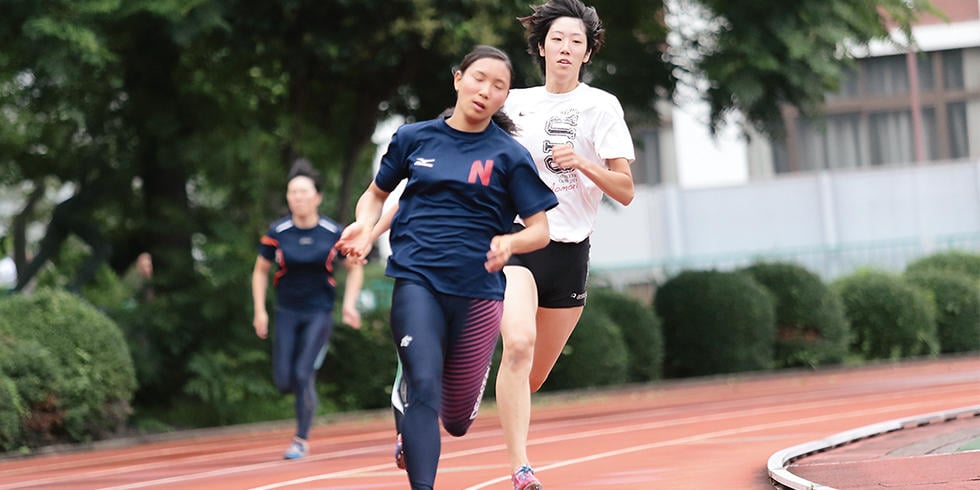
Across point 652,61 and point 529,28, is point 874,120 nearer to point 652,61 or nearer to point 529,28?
point 652,61

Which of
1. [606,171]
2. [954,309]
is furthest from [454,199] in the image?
[954,309]

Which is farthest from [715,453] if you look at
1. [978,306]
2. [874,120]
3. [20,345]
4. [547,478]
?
[874,120]

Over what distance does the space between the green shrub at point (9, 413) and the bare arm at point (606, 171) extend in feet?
27.6

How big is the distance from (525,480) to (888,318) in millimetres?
19990

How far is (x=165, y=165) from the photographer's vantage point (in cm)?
1870

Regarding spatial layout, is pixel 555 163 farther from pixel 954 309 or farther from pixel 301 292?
pixel 954 309

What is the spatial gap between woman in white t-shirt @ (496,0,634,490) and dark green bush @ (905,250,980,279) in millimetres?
21668

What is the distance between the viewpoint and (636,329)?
22.7 meters

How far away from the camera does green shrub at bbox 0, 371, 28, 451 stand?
48.4ft

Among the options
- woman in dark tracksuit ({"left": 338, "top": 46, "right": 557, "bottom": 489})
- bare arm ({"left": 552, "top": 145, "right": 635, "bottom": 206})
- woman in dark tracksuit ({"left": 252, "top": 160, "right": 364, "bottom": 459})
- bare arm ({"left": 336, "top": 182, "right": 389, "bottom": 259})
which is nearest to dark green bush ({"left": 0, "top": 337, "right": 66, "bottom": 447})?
woman in dark tracksuit ({"left": 252, "top": 160, "right": 364, "bottom": 459})

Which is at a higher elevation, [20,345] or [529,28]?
[529,28]

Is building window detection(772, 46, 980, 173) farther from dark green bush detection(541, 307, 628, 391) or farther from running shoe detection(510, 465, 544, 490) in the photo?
running shoe detection(510, 465, 544, 490)

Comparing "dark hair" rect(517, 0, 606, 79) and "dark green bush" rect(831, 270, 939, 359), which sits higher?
"dark hair" rect(517, 0, 606, 79)

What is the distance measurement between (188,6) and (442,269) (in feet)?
31.9
